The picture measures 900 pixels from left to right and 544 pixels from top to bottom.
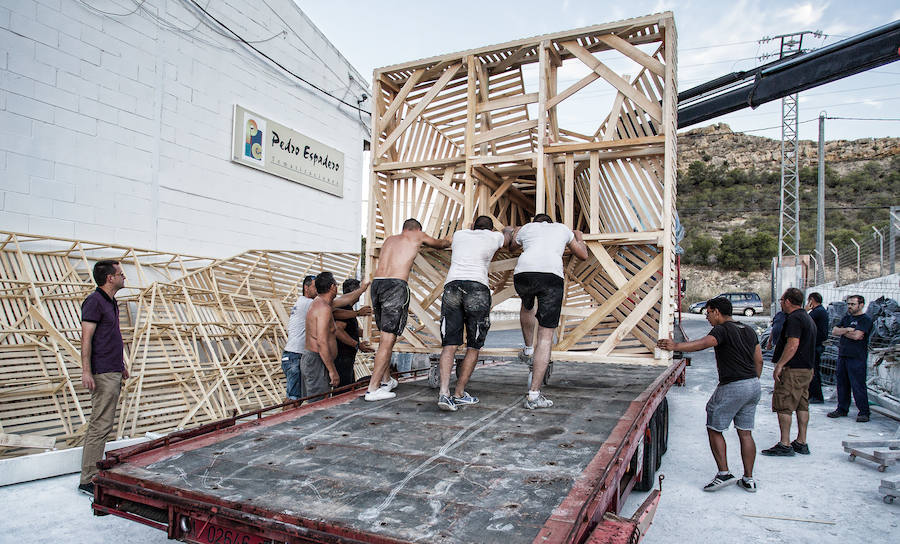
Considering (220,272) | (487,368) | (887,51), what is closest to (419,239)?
(487,368)

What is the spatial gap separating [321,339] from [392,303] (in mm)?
916

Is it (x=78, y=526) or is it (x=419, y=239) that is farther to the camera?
(x=419, y=239)

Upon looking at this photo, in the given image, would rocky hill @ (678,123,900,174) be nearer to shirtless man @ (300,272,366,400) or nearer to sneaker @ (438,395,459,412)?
shirtless man @ (300,272,366,400)

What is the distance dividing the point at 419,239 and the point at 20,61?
529 cm

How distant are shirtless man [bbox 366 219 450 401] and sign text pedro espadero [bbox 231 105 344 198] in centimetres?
529

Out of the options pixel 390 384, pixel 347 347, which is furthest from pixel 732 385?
pixel 347 347

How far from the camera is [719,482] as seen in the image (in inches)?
191

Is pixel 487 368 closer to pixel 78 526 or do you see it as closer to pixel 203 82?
pixel 78 526

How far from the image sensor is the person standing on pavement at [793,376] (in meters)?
5.84

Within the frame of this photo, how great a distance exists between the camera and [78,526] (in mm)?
3926

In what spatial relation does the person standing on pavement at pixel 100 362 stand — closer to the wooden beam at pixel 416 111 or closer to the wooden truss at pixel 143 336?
the wooden truss at pixel 143 336

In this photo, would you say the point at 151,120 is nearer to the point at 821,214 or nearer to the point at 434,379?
the point at 434,379

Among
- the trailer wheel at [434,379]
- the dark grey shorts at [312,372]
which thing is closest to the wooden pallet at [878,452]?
the trailer wheel at [434,379]

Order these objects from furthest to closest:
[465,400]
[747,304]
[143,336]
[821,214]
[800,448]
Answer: [747,304]
[821,214]
[143,336]
[800,448]
[465,400]
